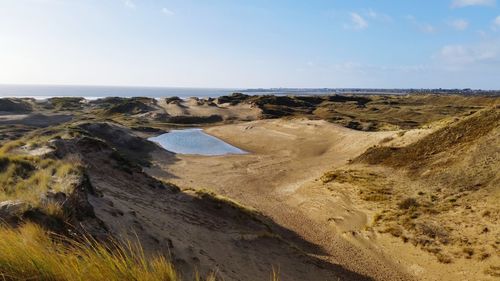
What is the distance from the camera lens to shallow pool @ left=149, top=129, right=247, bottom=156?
5597 centimetres

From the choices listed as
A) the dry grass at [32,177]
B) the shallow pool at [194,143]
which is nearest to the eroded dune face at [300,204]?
the dry grass at [32,177]

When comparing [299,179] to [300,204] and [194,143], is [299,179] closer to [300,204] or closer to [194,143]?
[300,204]

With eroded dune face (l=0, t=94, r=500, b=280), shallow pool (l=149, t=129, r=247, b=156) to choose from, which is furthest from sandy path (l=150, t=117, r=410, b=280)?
shallow pool (l=149, t=129, r=247, b=156)

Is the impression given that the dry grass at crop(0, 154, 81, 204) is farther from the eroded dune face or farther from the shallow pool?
the shallow pool

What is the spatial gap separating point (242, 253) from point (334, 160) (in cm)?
3050

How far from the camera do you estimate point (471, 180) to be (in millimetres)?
25078

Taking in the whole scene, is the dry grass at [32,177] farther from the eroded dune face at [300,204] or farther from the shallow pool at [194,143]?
the shallow pool at [194,143]

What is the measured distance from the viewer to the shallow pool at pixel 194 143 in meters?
56.0

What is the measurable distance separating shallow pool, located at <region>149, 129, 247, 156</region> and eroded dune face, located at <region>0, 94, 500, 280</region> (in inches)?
337

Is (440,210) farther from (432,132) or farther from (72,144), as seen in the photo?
(72,144)

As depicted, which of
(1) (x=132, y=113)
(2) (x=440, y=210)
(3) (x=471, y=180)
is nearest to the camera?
(2) (x=440, y=210)

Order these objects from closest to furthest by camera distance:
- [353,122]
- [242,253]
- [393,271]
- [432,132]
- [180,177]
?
[242,253]
[393,271]
[432,132]
[180,177]
[353,122]

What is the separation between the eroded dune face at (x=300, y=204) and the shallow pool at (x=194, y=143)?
337 inches

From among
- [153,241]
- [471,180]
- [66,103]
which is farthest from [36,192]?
[66,103]
